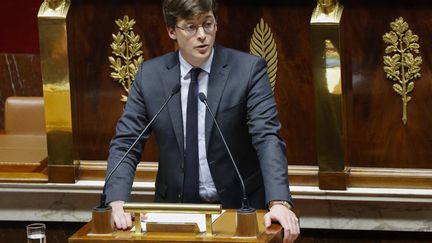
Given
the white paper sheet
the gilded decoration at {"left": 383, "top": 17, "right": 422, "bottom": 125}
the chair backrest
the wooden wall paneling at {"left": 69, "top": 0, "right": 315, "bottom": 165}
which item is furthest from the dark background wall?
the white paper sheet

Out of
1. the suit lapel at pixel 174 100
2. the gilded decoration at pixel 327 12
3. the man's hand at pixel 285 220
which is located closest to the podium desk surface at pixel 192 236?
the man's hand at pixel 285 220

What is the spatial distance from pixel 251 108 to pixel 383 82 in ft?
3.10

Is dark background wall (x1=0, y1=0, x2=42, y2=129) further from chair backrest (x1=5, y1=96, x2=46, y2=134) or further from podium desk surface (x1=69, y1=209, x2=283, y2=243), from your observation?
podium desk surface (x1=69, y1=209, x2=283, y2=243)

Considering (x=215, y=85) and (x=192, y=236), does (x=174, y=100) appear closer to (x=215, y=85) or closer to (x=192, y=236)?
(x=215, y=85)

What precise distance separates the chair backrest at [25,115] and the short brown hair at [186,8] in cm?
174

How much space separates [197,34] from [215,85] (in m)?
0.18

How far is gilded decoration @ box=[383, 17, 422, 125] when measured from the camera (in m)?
3.88

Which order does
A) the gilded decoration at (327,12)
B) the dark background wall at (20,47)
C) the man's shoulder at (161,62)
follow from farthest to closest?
the dark background wall at (20,47) < the gilded decoration at (327,12) < the man's shoulder at (161,62)

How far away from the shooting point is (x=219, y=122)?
123 inches

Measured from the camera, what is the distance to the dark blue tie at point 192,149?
3.12 metres

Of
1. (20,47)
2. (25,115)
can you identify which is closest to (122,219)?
(25,115)

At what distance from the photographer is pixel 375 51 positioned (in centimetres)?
392

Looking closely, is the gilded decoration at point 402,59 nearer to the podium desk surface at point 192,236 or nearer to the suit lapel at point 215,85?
the suit lapel at point 215,85

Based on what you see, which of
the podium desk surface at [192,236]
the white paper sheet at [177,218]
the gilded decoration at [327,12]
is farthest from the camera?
the gilded decoration at [327,12]
